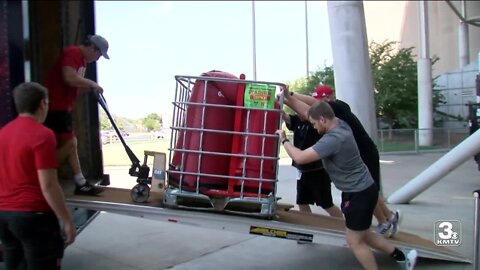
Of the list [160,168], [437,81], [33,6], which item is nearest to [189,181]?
[160,168]

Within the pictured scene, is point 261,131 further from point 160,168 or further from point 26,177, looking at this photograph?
point 26,177

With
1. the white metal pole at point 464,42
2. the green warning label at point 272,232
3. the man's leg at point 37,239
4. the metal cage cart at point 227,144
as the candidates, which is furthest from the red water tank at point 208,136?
the white metal pole at point 464,42

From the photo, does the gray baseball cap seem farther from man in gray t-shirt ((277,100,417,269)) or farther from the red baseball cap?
the red baseball cap

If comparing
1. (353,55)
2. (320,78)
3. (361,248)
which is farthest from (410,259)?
(320,78)

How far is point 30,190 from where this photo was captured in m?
2.94

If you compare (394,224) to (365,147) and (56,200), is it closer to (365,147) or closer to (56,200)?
(365,147)

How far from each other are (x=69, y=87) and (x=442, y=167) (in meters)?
5.39

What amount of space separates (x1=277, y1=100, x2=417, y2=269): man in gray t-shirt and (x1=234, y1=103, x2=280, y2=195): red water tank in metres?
0.14

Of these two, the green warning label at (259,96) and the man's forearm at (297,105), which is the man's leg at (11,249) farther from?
the man's forearm at (297,105)

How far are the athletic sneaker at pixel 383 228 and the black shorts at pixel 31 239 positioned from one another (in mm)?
3206

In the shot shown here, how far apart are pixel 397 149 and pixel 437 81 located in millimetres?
12212

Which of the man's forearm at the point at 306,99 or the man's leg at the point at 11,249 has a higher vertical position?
the man's forearm at the point at 306,99

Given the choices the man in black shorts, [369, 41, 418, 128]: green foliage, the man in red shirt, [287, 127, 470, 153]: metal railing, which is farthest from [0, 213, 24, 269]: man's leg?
[369, 41, 418, 128]: green foliage

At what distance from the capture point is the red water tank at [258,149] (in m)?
4.18
